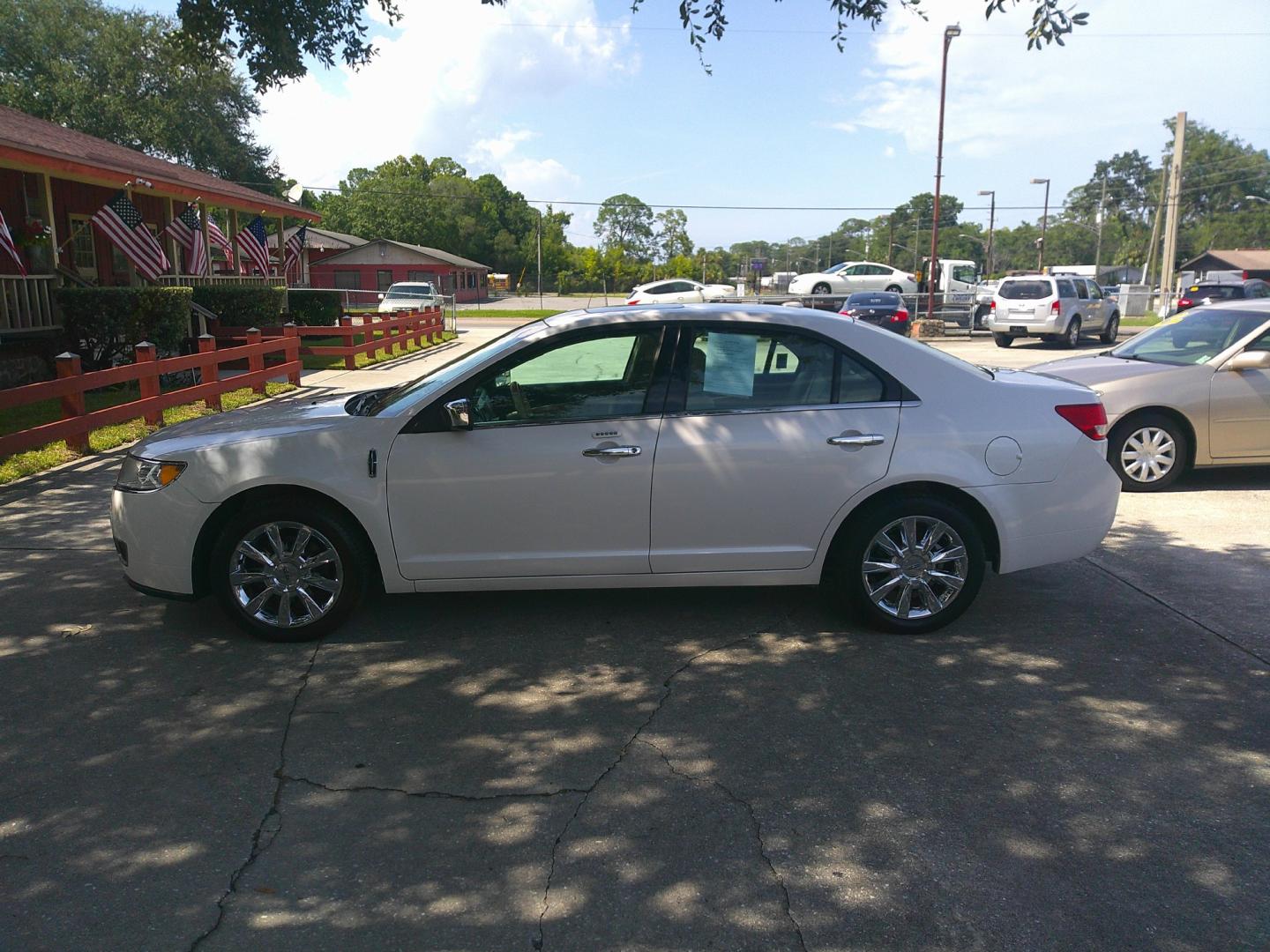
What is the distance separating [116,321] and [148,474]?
11.8 metres

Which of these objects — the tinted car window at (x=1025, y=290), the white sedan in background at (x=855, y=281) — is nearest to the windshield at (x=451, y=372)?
the tinted car window at (x=1025, y=290)

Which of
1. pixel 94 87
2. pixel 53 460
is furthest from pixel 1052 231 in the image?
pixel 53 460

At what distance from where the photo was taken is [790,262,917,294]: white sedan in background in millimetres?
37250

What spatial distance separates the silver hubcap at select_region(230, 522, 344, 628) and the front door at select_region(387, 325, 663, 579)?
389 millimetres

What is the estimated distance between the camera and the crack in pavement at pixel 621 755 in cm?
291

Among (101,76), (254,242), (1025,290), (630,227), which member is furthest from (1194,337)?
(630,227)

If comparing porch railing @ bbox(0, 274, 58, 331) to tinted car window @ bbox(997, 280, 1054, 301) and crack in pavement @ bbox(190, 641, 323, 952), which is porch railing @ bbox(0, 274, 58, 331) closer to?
crack in pavement @ bbox(190, 641, 323, 952)

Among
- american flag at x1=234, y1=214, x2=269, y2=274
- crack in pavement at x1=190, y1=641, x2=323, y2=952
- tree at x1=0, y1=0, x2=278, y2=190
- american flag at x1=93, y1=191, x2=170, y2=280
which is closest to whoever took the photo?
crack in pavement at x1=190, y1=641, x2=323, y2=952

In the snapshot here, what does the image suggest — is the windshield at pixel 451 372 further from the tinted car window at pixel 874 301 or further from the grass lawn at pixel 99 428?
the tinted car window at pixel 874 301

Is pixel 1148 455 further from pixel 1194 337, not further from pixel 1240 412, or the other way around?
pixel 1194 337

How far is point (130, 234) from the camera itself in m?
17.2

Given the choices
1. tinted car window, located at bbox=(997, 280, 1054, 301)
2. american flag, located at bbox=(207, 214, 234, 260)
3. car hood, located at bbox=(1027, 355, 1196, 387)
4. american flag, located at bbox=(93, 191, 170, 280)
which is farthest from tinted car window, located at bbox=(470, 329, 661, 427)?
tinted car window, located at bbox=(997, 280, 1054, 301)

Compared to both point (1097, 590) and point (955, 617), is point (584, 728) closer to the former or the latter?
point (955, 617)

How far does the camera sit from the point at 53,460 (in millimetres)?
9438
